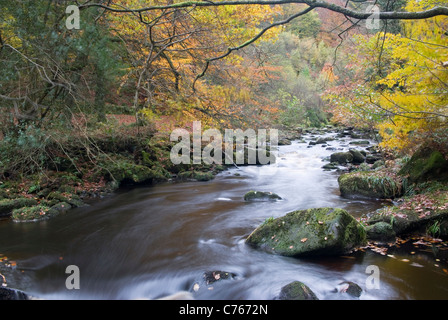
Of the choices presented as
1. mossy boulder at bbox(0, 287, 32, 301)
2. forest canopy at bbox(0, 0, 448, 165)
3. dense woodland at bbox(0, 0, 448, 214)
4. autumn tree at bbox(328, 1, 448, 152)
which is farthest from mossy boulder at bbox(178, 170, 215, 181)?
mossy boulder at bbox(0, 287, 32, 301)

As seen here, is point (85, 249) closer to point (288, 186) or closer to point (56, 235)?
point (56, 235)

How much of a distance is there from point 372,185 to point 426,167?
1415 mm

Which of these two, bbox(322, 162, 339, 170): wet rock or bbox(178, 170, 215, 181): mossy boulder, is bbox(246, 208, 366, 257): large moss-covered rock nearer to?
bbox(178, 170, 215, 181): mossy boulder

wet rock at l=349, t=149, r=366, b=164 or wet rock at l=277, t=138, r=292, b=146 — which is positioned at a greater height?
wet rock at l=277, t=138, r=292, b=146

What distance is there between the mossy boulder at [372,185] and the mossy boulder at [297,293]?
5.69 m

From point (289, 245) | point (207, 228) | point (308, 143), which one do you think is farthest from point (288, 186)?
point (308, 143)

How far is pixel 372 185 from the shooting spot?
873 cm

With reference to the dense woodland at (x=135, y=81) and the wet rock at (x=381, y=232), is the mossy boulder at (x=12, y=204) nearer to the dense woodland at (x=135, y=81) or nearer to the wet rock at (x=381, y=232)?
the dense woodland at (x=135, y=81)

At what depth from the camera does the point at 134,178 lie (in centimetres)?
1081

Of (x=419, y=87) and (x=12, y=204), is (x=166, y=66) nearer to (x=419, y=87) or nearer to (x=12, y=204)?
(x=12, y=204)

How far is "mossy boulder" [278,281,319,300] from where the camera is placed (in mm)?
3863

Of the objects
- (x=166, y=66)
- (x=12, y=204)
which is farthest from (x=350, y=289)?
(x=166, y=66)

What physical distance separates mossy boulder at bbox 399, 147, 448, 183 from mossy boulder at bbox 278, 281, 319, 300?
18.7 ft
